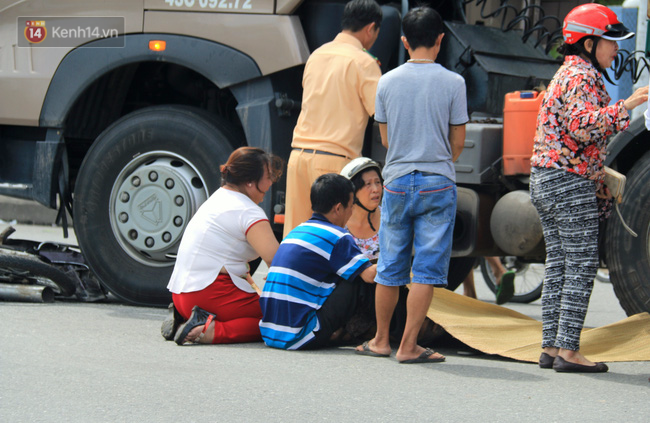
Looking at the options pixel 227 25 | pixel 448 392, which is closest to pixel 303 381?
pixel 448 392

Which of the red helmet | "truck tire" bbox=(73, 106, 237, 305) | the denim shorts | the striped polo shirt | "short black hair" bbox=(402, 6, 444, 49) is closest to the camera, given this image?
the red helmet

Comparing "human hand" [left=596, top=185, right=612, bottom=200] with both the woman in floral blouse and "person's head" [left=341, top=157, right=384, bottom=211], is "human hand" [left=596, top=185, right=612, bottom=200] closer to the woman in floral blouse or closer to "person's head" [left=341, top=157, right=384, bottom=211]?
the woman in floral blouse

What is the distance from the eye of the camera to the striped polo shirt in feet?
16.4

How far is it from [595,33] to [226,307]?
2.27m

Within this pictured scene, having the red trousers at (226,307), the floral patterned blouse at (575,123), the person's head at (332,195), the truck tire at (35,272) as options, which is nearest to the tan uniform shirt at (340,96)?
the person's head at (332,195)

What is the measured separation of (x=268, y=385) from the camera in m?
4.13

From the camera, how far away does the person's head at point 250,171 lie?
531cm

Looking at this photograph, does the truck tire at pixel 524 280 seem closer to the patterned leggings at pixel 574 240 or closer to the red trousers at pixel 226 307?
the red trousers at pixel 226 307

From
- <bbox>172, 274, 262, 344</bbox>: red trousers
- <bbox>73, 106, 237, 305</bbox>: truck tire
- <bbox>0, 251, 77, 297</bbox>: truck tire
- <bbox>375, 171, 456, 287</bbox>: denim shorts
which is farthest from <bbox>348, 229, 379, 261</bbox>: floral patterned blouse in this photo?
<bbox>0, 251, 77, 297</bbox>: truck tire

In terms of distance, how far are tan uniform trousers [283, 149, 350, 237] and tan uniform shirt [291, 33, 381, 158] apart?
0.17 ft

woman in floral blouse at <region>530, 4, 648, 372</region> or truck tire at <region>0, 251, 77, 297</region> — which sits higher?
woman in floral blouse at <region>530, 4, 648, 372</region>

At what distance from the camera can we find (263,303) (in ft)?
16.8

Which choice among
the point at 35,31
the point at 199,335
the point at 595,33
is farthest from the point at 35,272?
the point at 595,33

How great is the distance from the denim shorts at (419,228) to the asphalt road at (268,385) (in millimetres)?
428
